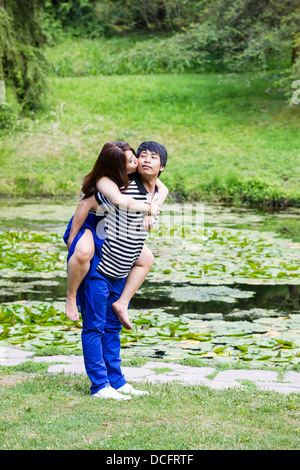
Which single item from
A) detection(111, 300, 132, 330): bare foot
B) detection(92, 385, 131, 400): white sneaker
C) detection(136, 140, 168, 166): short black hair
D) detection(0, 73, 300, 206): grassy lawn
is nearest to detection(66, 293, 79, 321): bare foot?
detection(111, 300, 132, 330): bare foot

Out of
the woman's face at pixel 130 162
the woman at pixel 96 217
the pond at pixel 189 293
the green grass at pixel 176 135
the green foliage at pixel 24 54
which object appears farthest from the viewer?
the green foliage at pixel 24 54

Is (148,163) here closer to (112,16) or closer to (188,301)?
(188,301)

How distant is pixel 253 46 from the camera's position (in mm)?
22172

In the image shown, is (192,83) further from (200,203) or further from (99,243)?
(99,243)

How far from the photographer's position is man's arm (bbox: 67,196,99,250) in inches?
174

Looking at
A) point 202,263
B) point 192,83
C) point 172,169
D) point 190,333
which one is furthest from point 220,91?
point 190,333

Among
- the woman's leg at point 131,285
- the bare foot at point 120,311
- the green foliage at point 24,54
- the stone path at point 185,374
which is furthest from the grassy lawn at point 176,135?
the bare foot at point 120,311

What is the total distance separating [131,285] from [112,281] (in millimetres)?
133

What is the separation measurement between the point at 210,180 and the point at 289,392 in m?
14.5

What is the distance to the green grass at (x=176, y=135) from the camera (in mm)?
18625

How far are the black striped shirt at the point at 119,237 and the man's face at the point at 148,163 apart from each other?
16 centimetres

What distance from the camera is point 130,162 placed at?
4.47m

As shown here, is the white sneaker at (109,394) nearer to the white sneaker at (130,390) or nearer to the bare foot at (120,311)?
the white sneaker at (130,390)

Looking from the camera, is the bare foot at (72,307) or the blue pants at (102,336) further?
the bare foot at (72,307)
